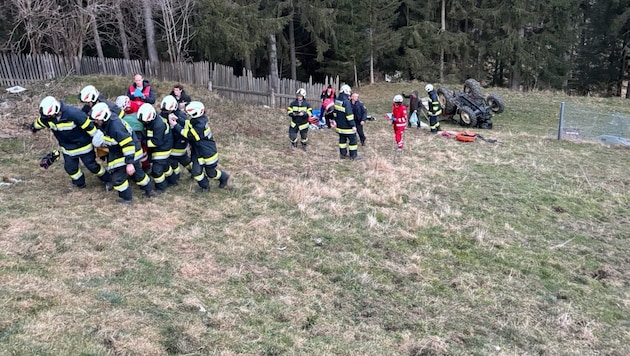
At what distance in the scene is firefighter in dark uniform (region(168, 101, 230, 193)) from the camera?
25.2 feet

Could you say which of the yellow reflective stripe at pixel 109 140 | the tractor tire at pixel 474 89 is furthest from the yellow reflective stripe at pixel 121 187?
the tractor tire at pixel 474 89

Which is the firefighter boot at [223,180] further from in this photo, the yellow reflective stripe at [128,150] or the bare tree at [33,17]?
the bare tree at [33,17]

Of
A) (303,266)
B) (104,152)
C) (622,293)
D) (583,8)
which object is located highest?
(583,8)

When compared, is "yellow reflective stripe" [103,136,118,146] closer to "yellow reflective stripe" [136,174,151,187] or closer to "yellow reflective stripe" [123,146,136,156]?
"yellow reflective stripe" [123,146,136,156]

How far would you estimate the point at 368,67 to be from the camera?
98.4 ft

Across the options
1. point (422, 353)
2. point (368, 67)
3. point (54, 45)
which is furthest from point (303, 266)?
point (368, 67)

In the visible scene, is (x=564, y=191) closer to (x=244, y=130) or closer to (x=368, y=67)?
(x=244, y=130)

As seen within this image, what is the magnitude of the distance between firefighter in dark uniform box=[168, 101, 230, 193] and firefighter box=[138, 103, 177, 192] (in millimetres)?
229

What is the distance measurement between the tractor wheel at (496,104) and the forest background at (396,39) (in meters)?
9.43

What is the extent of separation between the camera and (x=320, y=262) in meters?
6.02

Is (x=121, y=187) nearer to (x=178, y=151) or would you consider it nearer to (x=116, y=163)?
(x=116, y=163)

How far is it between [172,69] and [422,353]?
48.4 ft

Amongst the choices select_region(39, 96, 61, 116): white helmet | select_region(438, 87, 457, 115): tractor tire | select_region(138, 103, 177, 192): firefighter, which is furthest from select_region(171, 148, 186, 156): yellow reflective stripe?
select_region(438, 87, 457, 115): tractor tire

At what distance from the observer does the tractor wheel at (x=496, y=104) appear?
17.5 m
